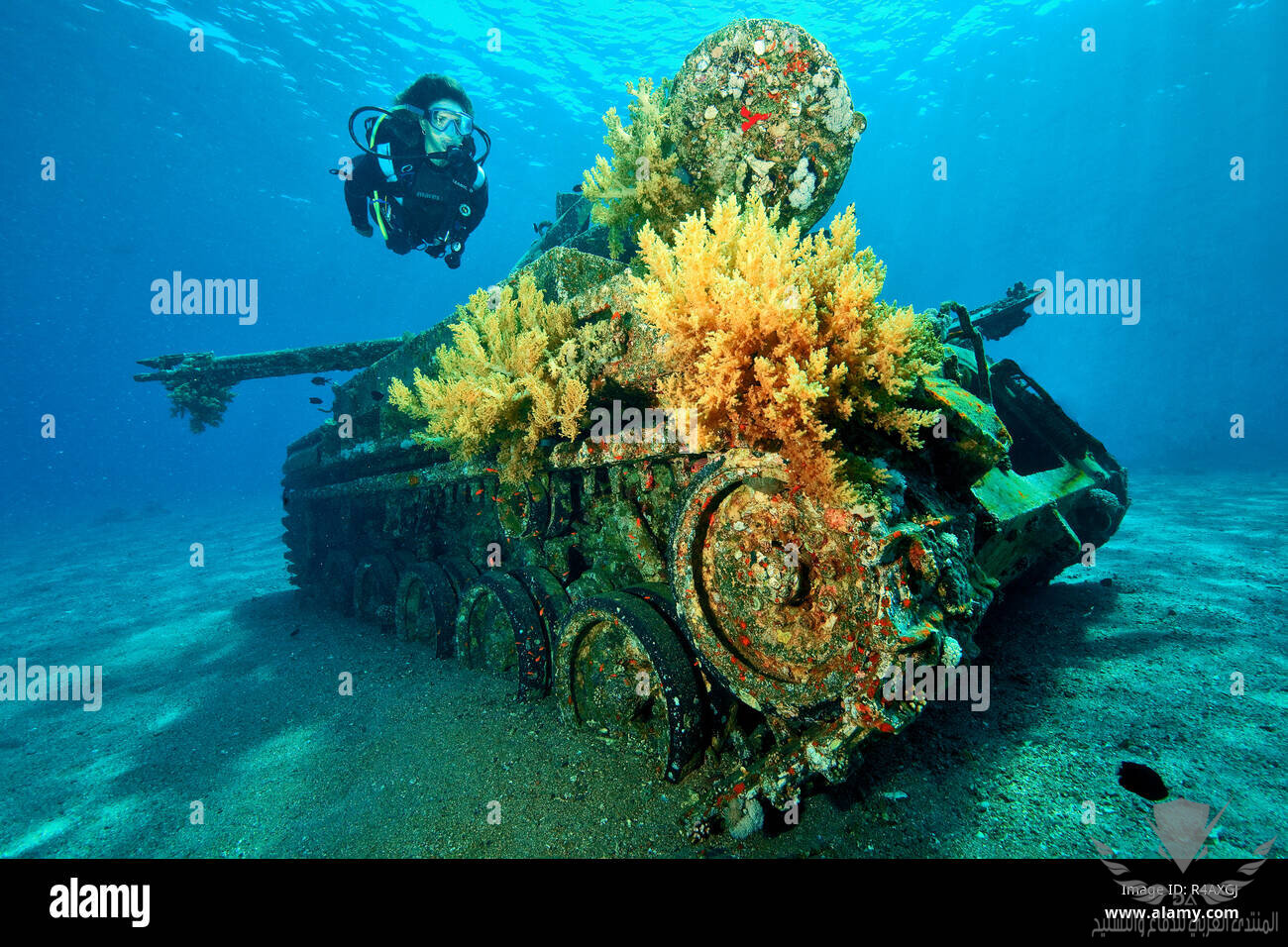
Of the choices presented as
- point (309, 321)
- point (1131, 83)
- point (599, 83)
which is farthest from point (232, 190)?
point (1131, 83)

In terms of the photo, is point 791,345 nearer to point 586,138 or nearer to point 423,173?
point 423,173

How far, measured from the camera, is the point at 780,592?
2.30 m

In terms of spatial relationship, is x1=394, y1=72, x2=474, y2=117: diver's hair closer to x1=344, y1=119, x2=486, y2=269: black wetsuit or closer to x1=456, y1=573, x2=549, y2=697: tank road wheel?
x1=344, y1=119, x2=486, y2=269: black wetsuit

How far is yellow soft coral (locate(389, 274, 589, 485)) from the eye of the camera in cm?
350

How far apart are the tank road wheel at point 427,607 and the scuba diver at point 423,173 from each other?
5.13m

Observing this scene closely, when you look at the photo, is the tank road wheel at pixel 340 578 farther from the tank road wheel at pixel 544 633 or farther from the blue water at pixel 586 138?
the blue water at pixel 586 138

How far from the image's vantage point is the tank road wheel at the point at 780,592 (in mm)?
2010

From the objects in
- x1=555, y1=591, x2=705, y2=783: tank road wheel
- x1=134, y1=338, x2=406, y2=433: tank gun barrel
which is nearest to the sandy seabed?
x1=555, y1=591, x2=705, y2=783: tank road wheel

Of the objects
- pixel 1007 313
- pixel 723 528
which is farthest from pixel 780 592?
pixel 1007 313

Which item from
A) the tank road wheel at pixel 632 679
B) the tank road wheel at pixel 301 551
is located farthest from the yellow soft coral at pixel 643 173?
the tank road wheel at pixel 301 551

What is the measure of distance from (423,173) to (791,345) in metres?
7.78

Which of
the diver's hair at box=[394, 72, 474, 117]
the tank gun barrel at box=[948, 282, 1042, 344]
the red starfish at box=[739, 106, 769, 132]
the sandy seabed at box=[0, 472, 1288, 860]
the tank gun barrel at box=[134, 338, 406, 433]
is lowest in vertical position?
the sandy seabed at box=[0, 472, 1288, 860]

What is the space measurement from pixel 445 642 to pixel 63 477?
182m

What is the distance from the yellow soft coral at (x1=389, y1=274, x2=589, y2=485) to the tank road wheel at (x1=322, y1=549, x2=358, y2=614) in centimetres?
425
